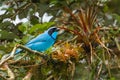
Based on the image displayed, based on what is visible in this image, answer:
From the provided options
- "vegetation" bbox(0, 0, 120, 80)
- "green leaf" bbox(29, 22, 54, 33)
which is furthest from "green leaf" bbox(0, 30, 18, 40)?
"green leaf" bbox(29, 22, 54, 33)

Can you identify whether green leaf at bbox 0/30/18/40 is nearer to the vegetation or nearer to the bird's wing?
the vegetation

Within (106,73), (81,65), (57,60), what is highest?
(57,60)

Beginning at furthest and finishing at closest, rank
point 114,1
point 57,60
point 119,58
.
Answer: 1. point 114,1
2. point 119,58
3. point 57,60

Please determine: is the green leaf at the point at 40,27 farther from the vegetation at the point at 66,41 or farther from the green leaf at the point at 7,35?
the green leaf at the point at 7,35

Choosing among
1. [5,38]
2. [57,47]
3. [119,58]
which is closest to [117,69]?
[119,58]

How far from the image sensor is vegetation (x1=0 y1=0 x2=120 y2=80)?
8.68 feet

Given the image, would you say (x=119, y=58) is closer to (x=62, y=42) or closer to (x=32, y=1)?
(x=62, y=42)

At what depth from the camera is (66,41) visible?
296 cm

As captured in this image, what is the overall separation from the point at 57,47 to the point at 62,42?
0.21 meters

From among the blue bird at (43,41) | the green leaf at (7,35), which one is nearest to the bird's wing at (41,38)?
the blue bird at (43,41)

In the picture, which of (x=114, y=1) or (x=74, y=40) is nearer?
(x=74, y=40)

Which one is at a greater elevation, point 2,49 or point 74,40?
point 2,49

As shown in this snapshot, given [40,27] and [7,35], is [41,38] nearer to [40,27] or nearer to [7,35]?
[40,27]

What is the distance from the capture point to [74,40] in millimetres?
3029
